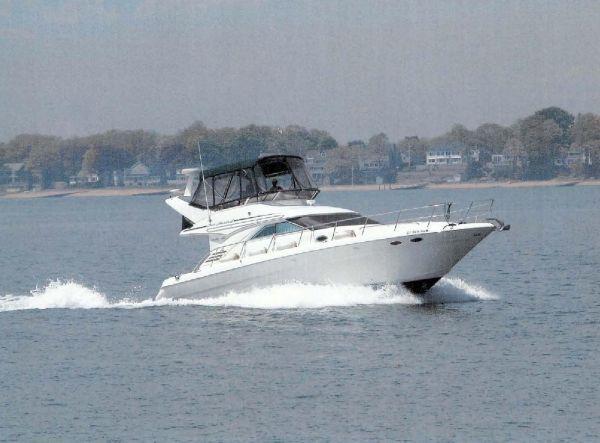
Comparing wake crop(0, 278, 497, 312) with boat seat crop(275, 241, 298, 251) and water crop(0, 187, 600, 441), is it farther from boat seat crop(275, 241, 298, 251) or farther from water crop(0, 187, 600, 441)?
boat seat crop(275, 241, 298, 251)

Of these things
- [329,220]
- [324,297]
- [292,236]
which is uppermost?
[329,220]

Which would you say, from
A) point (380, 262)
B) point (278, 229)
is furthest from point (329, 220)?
point (380, 262)

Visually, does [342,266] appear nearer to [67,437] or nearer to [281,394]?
[281,394]

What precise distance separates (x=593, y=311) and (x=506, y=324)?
4850 millimetres

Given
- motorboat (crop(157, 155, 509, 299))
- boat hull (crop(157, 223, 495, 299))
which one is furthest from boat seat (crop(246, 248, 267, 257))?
boat hull (crop(157, 223, 495, 299))

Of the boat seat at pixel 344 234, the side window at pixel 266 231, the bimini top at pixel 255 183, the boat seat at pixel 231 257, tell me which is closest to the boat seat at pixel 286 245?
the side window at pixel 266 231

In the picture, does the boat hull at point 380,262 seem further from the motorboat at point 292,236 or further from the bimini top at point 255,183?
the bimini top at point 255,183

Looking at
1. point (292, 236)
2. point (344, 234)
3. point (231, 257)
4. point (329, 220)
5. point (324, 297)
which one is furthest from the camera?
point (231, 257)

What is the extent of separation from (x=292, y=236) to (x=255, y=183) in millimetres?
3483

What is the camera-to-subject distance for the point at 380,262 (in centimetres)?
3897

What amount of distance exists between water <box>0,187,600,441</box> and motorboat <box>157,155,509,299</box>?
0.70 metres

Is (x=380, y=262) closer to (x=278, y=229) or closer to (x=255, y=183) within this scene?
(x=278, y=229)

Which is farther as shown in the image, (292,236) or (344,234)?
(292,236)

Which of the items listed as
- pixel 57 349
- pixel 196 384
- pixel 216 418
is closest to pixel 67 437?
pixel 216 418
